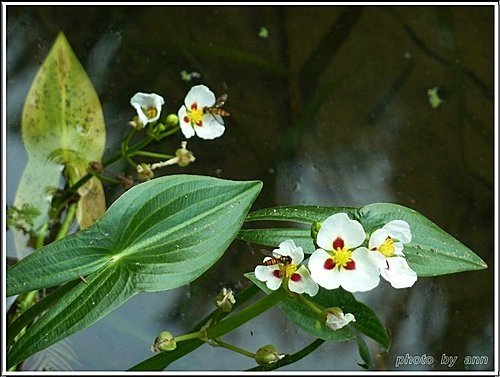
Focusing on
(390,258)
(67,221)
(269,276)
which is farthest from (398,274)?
(67,221)

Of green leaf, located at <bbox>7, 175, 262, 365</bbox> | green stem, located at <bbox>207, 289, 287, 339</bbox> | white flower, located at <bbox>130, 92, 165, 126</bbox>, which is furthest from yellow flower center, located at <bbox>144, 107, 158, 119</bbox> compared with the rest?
green stem, located at <bbox>207, 289, 287, 339</bbox>

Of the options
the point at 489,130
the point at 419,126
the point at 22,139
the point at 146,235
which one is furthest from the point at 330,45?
the point at 146,235

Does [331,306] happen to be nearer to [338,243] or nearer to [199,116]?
[338,243]

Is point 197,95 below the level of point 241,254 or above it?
above

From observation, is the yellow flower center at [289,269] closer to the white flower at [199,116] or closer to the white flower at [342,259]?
the white flower at [342,259]

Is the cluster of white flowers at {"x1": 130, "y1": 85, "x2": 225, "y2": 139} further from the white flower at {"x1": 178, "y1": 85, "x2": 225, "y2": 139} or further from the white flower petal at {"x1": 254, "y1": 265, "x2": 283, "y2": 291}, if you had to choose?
the white flower petal at {"x1": 254, "y1": 265, "x2": 283, "y2": 291}

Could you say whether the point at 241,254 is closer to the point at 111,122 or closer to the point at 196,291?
the point at 196,291
